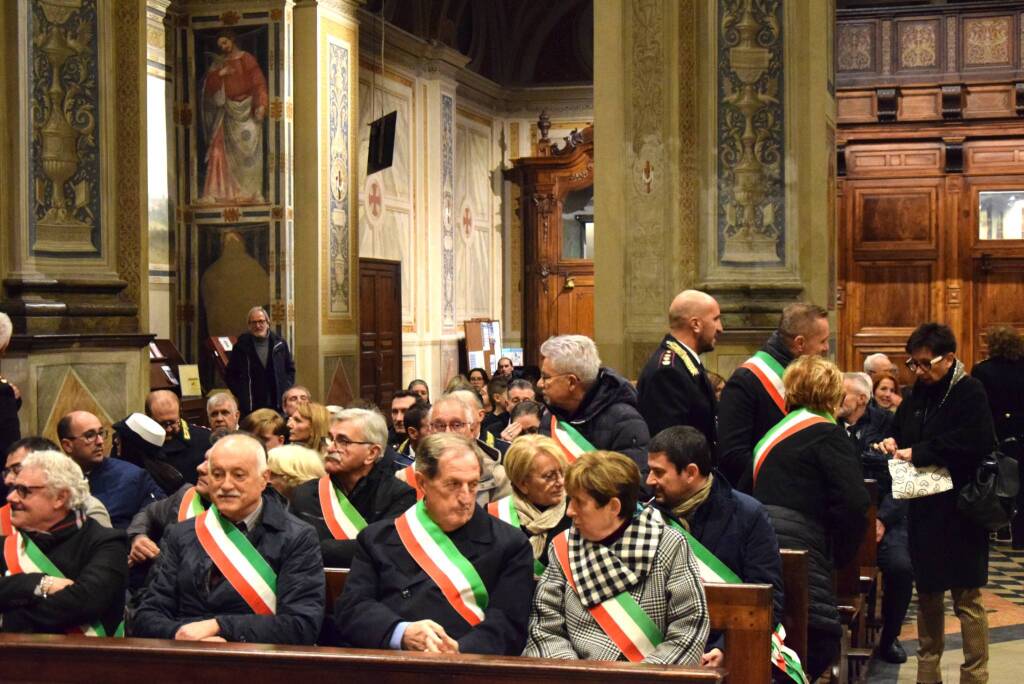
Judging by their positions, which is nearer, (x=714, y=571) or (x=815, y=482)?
(x=714, y=571)

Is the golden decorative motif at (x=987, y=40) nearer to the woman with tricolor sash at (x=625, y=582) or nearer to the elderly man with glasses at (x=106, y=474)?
the elderly man with glasses at (x=106, y=474)

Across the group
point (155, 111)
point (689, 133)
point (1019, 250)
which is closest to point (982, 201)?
point (1019, 250)

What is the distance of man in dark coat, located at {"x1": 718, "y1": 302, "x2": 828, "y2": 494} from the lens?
5840 millimetres

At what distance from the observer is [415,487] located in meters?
5.43

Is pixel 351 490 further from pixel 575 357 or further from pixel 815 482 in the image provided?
pixel 815 482

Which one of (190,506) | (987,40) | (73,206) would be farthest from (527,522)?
(987,40)

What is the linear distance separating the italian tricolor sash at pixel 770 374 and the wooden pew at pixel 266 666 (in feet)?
7.36

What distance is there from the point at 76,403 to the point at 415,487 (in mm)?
4919

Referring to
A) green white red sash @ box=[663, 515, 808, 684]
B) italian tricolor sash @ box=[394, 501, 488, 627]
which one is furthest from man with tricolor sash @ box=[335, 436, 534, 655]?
green white red sash @ box=[663, 515, 808, 684]

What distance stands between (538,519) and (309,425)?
2463mm

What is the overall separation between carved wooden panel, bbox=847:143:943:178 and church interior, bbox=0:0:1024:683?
25 mm

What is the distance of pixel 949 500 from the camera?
657 centimetres

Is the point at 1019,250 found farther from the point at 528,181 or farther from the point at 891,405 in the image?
the point at 528,181

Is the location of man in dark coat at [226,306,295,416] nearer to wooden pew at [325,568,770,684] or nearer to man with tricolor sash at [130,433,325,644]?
man with tricolor sash at [130,433,325,644]
